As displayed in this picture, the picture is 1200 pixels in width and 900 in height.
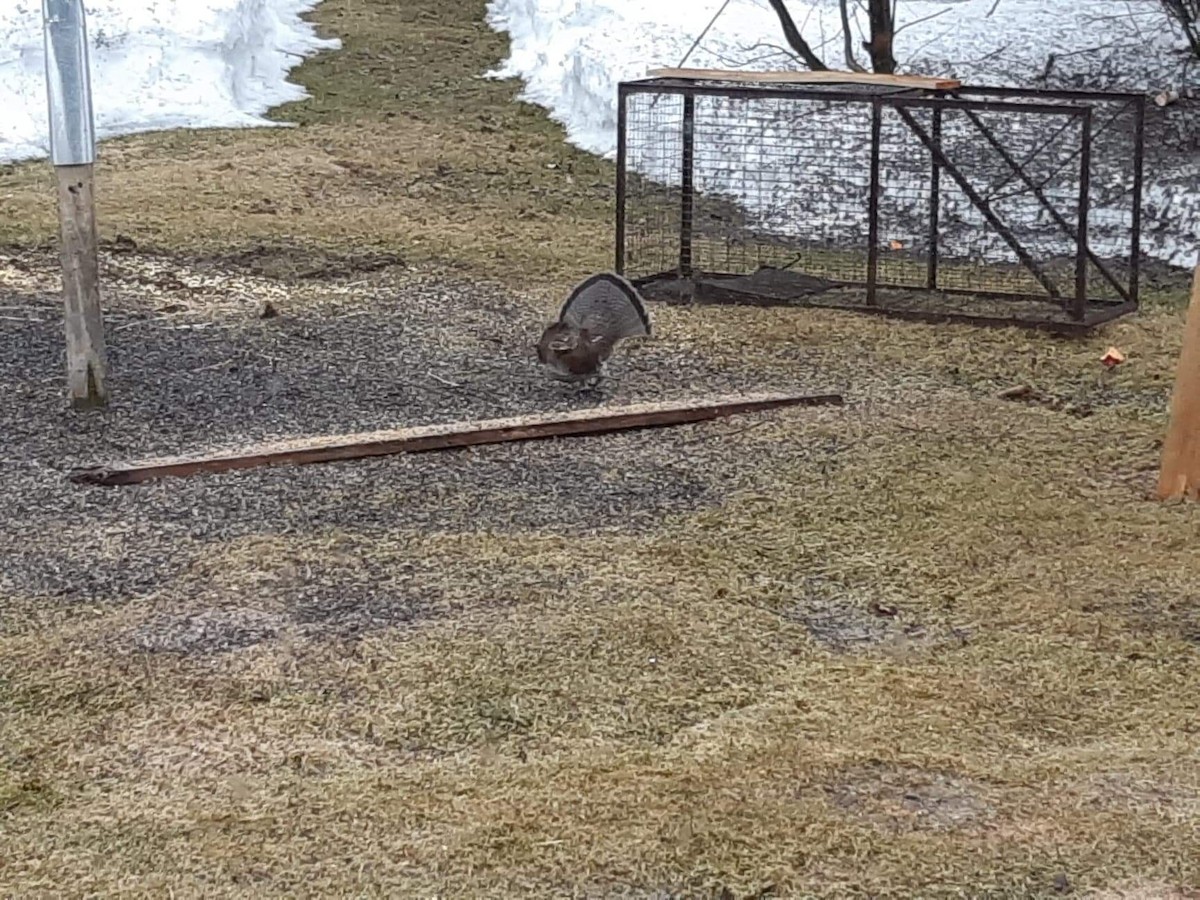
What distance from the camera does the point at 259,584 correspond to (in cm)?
438

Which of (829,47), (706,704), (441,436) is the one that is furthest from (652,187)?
(706,704)

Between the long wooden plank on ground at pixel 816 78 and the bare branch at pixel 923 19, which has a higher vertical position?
the bare branch at pixel 923 19

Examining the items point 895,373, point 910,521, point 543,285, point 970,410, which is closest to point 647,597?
point 910,521

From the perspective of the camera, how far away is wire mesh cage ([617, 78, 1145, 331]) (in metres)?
7.63

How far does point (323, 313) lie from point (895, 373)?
268cm

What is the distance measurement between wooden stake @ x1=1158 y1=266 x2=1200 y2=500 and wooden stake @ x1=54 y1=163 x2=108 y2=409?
3.75 m

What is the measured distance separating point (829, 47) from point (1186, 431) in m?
9.69

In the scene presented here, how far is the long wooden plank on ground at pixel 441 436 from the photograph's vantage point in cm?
527

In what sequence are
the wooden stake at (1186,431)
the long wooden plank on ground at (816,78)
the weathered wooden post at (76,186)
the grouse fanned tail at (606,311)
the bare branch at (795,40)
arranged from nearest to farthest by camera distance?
the wooden stake at (1186,431) → the weathered wooden post at (76,186) → the grouse fanned tail at (606,311) → the long wooden plank on ground at (816,78) → the bare branch at (795,40)

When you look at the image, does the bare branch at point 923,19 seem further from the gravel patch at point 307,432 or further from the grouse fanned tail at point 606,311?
the grouse fanned tail at point 606,311

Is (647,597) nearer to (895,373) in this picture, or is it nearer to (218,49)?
(895,373)

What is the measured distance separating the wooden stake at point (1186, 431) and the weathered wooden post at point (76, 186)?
3755 millimetres

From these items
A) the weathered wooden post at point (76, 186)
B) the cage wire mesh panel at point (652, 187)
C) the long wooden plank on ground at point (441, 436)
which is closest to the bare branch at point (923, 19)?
the cage wire mesh panel at point (652, 187)

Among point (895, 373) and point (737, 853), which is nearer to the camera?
point (737, 853)
